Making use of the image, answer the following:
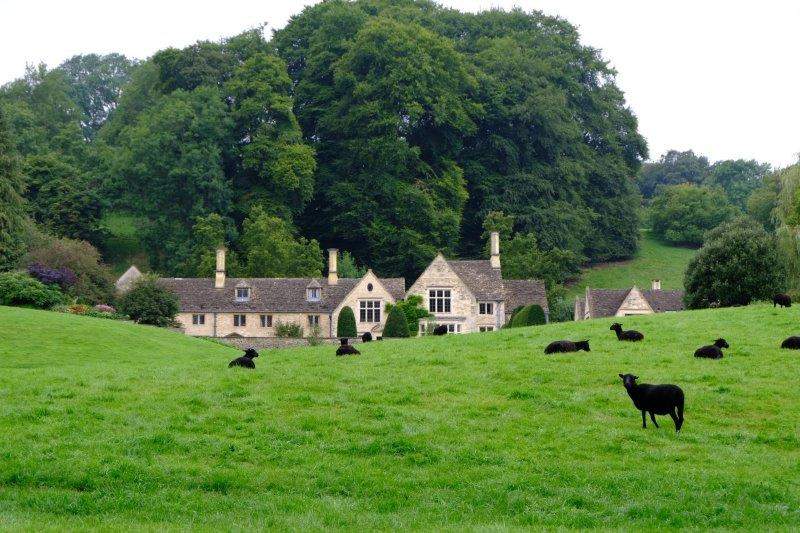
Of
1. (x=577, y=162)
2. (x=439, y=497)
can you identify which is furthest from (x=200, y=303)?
(x=439, y=497)

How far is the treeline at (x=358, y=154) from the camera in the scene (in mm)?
98750

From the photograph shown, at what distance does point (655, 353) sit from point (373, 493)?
15.6m

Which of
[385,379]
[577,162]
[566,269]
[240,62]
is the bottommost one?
[385,379]

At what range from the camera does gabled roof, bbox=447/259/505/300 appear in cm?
8519

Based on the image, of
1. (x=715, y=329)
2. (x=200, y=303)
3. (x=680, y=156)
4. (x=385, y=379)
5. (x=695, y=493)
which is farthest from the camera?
(x=680, y=156)

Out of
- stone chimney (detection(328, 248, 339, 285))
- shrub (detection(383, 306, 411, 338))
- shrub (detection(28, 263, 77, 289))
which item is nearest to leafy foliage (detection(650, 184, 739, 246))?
stone chimney (detection(328, 248, 339, 285))

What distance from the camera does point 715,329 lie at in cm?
3784

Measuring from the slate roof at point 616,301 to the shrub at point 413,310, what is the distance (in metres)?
16.9

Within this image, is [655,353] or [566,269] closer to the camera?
[655,353]

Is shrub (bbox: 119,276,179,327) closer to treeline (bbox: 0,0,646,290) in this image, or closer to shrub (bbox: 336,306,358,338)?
shrub (bbox: 336,306,358,338)

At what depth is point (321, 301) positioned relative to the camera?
83.2 meters

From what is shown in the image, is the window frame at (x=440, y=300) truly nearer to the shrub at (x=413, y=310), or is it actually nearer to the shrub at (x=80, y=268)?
the shrub at (x=413, y=310)

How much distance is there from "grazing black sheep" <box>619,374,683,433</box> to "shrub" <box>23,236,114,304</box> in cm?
5365

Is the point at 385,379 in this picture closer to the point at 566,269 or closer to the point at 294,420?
the point at 294,420
